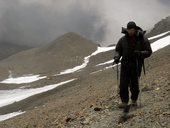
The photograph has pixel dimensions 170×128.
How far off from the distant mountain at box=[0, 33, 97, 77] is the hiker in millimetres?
94125

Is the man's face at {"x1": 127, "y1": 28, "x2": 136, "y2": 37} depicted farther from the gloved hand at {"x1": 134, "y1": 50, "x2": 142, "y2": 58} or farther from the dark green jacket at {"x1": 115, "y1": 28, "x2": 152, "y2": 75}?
the gloved hand at {"x1": 134, "y1": 50, "x2": 142, "y2": 58}

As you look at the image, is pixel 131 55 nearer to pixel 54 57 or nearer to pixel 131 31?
pixel 131 31

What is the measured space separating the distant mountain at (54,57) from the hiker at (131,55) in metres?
94.1

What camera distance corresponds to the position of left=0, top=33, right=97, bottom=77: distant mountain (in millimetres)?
117062

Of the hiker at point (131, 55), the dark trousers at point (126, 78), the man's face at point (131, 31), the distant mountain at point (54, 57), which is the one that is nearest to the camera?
the man's face at point (131, 31)

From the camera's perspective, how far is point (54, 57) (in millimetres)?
126938

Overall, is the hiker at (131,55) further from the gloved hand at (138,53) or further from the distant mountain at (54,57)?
the distant mountain at (54,57)

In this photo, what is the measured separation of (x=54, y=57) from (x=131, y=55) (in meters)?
111

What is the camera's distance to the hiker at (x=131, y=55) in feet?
53.7

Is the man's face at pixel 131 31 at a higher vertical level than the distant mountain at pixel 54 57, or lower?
lower

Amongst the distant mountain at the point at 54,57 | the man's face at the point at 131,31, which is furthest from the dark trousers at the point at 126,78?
the distant mountain at the point at 54,57

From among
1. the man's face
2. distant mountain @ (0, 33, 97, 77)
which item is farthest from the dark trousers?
distant mountain @ (0, 33, 97, 77)

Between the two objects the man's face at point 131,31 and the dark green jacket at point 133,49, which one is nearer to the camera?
the man's face at point 131,31

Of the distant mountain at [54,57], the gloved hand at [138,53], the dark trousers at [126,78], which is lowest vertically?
the dark trousers at [126,78]
